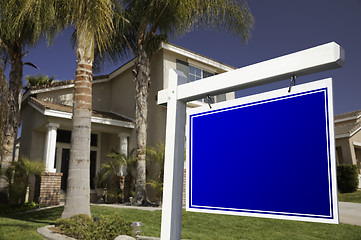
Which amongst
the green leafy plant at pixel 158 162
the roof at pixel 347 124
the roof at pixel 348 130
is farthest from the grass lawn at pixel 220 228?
the roof at pixel 347 124

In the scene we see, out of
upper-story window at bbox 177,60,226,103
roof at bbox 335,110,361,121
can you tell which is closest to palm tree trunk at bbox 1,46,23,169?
upper-story window at bbox 177,60,226,103

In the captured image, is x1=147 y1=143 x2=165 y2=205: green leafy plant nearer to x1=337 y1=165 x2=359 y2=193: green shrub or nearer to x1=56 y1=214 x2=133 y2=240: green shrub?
x1=56 y1=214 x2=133 y2=240: green shrub

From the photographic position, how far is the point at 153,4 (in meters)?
13.9

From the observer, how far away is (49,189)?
44.1ft

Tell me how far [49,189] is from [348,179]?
1586 cm

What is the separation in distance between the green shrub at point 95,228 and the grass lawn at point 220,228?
2.10 ft

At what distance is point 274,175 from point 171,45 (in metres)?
15.4

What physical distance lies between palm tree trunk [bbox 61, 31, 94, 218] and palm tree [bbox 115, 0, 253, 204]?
5.21 metres

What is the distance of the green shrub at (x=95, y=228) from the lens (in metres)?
6.46

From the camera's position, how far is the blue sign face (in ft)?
6.33

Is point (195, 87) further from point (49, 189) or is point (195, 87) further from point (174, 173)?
point (49, 189)

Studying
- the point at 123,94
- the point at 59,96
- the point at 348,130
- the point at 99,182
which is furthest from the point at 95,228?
the point at 348,130

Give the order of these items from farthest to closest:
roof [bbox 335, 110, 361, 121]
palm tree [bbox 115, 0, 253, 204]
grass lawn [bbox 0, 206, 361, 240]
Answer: roof [bbox 335, 110, 361, 121], palm tree [bbox 115, 0, 253, 204], grass lawn [bbox 0, 206, 361, 240]

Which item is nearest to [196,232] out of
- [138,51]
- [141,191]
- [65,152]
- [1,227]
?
[1,227]
